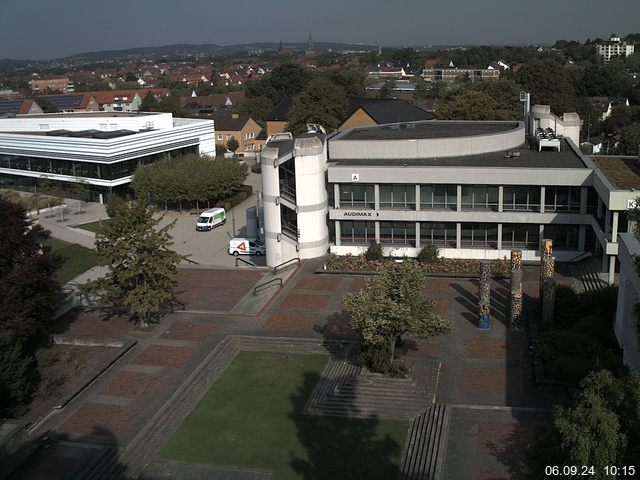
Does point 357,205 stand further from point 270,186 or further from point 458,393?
point 458,393

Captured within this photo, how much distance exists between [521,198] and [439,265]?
19.4 feet

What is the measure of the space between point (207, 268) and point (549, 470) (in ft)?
94.6

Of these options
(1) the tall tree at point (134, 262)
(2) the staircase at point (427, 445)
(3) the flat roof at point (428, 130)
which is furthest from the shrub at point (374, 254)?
(2) the staircase at point (427, 445)

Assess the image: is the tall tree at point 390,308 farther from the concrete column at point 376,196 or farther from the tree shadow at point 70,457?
the concrete column at point 376,196

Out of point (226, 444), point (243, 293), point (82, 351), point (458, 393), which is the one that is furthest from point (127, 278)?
point (458, 393)

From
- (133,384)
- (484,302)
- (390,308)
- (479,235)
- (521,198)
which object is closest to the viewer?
(390,308)

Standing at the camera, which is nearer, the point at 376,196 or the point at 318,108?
the point at 376,196

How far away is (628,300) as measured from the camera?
24094 millimetres

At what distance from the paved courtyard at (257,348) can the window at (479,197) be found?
15.4ft

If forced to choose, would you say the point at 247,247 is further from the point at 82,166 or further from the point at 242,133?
the point at 242,133

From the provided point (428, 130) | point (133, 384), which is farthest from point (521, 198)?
point (133, 384)

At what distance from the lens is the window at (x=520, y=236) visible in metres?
39.1

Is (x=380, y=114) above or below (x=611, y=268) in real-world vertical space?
above

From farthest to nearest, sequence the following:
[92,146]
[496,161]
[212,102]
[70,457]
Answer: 1. [212,102]
2. [92,146]
3. [496,161]
4. [70,457]
